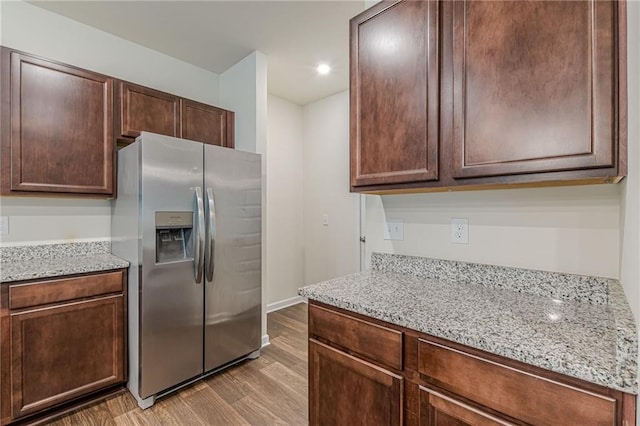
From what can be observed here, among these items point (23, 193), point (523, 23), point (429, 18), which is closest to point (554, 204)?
point (523, 23)

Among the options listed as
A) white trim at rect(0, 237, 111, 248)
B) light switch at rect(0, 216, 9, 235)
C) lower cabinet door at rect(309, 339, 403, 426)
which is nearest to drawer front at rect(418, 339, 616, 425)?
lower cabinet door at rect(309, 339, 403, 426)

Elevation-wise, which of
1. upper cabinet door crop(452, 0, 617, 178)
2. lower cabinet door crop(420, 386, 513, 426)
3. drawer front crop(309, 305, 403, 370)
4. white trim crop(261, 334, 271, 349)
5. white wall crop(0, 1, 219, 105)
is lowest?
white trim crop(261, 334, 271, 349)

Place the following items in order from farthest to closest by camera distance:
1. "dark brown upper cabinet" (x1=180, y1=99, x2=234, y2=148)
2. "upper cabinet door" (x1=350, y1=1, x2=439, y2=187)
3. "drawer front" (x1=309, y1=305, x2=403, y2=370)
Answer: "dark brown upper cabinet" (x1=180, y1=99, x2=234, y2=148)
"upper cabinet door" (x1=350, y1=1, x2=439, y2=187)
"drawer front" (x1=309, y1=305, x2=403, y2=370)

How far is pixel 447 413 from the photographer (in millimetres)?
938

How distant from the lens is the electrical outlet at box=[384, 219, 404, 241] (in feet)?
5.50

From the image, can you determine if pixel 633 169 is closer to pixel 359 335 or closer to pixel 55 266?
pixel 359 335

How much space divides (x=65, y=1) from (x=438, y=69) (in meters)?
2.56

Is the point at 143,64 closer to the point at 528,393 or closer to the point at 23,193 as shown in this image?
the point at 23,193

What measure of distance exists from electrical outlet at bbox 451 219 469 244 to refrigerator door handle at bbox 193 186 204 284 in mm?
1605

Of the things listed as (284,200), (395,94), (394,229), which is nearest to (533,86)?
(395,94)

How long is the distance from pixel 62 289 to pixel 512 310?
2.34m

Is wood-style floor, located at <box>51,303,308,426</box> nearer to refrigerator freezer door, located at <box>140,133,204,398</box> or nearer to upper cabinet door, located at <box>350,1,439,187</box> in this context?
refrigerator freezer door, located at <box>140,133,204,398</box>

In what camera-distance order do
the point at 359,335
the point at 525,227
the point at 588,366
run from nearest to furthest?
the point at 588,366 → the point at 359,335 → the point at 525,227

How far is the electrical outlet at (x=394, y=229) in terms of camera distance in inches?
66.0
